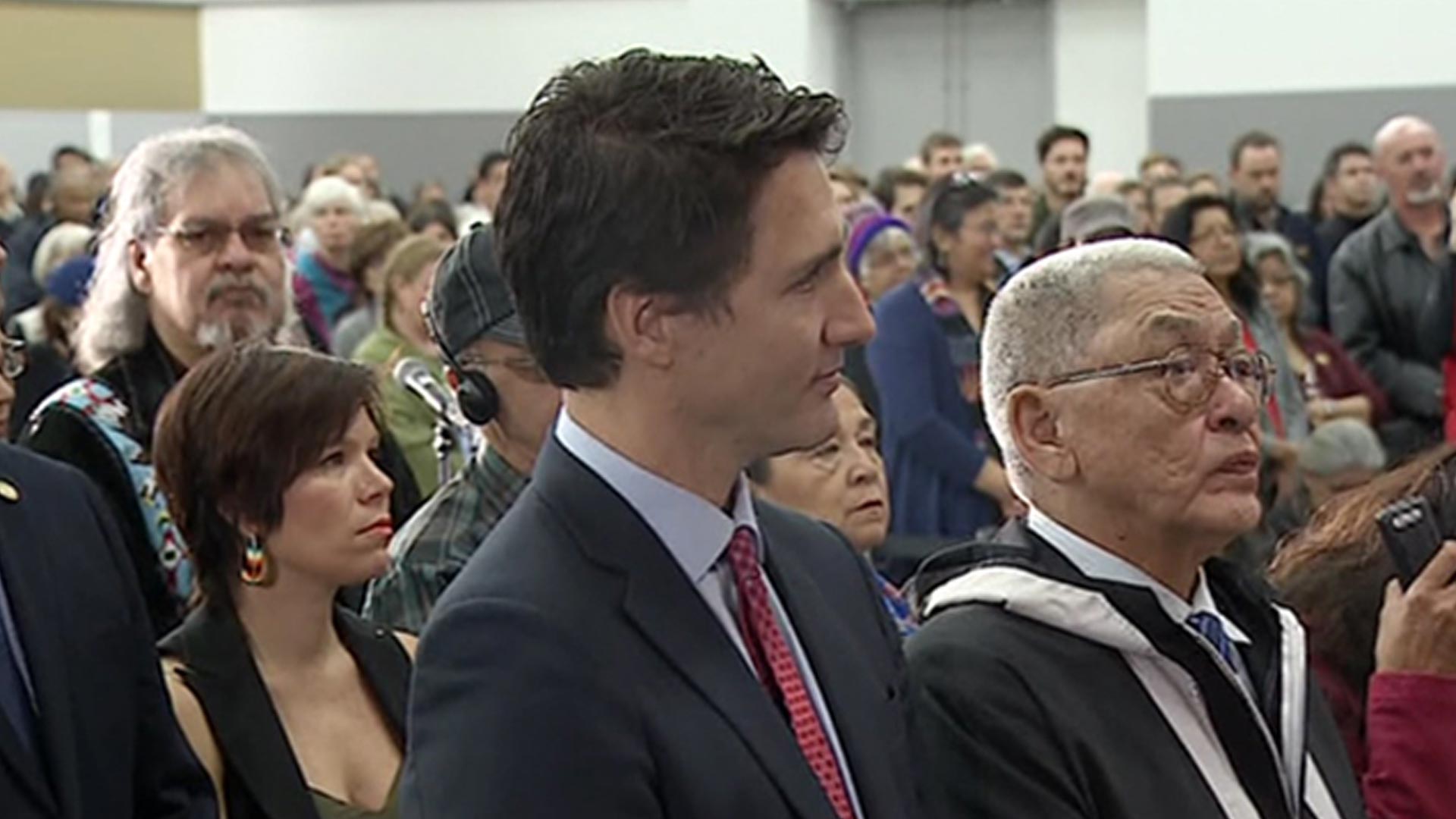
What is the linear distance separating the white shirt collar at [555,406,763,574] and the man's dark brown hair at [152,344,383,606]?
3.59ft

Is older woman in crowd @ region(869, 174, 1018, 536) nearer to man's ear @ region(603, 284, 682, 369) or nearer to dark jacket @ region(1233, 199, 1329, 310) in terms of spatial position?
dark jacket @ region(1233, 199, 1329, 310)

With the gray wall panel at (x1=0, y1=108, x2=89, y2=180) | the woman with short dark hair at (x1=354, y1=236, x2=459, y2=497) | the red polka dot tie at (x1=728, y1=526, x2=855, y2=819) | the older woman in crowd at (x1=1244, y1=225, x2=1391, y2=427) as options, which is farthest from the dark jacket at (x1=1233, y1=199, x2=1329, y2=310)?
the gray wall panel at (x1=0, y1=108, x2=89, y2=180)

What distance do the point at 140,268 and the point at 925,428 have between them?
7.69 ft

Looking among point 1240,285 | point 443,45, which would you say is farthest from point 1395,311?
point 443,45

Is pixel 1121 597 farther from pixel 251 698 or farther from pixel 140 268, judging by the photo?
pixel 140 268

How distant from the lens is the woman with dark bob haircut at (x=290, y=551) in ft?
8.16

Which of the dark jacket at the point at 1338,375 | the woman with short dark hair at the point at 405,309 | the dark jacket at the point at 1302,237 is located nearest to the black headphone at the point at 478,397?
the woman with short dark hair at the point at 405,309

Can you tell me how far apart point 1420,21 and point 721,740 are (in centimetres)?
953

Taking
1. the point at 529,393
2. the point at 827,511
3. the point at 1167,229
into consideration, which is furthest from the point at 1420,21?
the point at 529,393

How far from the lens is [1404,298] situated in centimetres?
633

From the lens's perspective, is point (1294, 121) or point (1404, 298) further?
point (1294, 121)

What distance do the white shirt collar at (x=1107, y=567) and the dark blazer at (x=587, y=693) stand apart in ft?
1.63

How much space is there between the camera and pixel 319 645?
2.57 meters

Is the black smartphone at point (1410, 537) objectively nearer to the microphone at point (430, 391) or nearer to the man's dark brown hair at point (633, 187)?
the man's dark brown hair at point (633, 187)
